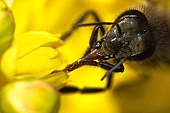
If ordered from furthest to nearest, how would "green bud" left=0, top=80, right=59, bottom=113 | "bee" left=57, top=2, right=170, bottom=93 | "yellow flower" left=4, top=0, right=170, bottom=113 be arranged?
1. "yellow flower" left=4, top=0, right=170, bottom=113
2. "bee" left=57, top=2, right=170, bottom=93
3. "green bud" left=0, top=80, right=59, bottom=113

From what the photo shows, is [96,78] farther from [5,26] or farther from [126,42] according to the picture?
[5,26]

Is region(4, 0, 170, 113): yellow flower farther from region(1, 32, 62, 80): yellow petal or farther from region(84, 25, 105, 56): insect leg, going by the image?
region(1, 32, 62, 80): yellow petal

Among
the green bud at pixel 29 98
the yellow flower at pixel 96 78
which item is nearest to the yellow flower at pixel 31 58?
the green bud at pixel 29 98

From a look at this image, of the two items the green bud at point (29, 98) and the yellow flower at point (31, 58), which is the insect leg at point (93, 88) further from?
the green bud at point (29, 98)

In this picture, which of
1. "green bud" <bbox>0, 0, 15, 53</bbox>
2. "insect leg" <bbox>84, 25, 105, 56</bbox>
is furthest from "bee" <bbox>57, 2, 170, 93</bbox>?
"green bud" <bbox>0, 0, 15, 53</bbox>

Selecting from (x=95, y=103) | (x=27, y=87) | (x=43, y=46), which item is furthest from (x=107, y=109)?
(x=27, y=87)

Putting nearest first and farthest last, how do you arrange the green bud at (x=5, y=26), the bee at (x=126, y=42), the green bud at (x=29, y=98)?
the green bud at (x=29, y=98)
the green bud at (x=5, y=26)
the bee at (x=126, y=42)
